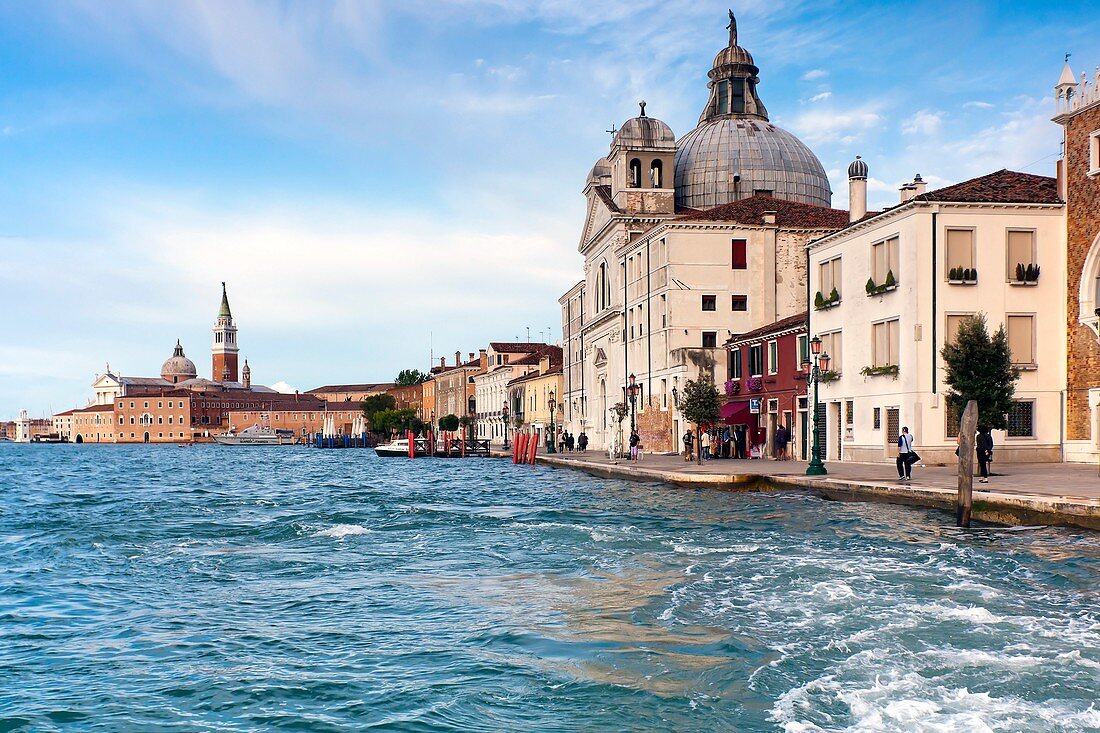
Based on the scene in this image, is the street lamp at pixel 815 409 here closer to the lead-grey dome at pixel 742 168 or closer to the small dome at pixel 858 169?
the small dome at pixel 858 169

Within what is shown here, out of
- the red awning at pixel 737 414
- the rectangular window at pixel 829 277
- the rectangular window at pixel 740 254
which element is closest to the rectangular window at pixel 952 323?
the rectangular window at pixel 829 277

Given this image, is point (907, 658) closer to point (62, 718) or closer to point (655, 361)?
point (62, 718)

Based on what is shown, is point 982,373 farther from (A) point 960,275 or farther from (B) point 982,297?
(B) point 982,297

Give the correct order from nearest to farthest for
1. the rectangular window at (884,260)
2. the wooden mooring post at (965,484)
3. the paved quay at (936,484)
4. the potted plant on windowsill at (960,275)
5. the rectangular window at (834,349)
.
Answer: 1. the paved quay at (936,484)
2. the wooden mooring post at (965,484)
3. the potted plant on windowsill at (960,275)
4. the rectangular window at (884,260)
5. the rectangular window at (834,349)

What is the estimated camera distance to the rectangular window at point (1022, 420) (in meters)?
29.1

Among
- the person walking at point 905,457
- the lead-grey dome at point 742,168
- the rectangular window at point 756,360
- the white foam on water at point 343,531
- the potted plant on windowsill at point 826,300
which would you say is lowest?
the white foam on water at point 343,531

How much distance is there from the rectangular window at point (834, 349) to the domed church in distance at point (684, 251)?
10.6 feet

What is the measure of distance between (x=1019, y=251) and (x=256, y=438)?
482 ft

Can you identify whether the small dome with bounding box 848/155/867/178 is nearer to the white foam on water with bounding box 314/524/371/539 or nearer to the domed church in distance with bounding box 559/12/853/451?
the domed church in distance with bounding box 559/12/853/451

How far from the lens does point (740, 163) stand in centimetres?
6353

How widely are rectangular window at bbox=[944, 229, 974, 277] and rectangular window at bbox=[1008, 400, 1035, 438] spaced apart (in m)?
3.93

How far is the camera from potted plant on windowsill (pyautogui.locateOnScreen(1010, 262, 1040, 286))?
96.7 ft

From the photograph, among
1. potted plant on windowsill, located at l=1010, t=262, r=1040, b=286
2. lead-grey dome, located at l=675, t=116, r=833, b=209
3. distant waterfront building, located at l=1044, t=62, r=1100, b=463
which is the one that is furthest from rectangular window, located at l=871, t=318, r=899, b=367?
lead-grey dome, located at l=675, t=116, r=833, b=209

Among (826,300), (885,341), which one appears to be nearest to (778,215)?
(826,300)
